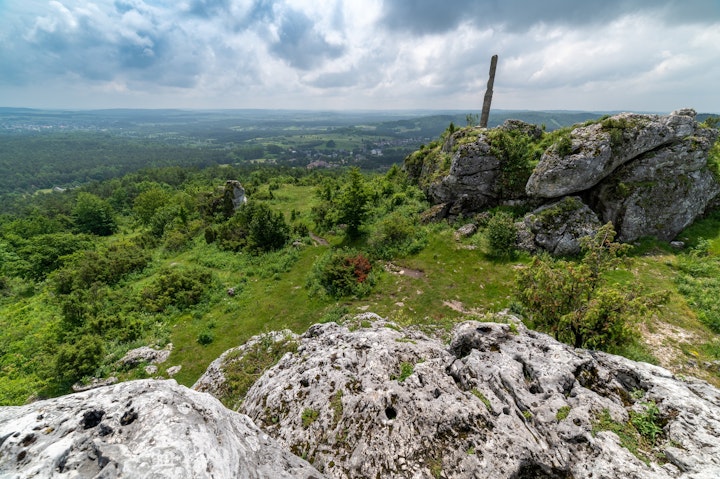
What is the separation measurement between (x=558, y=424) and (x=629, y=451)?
128 centimetres

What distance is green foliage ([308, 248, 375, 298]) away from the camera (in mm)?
22670

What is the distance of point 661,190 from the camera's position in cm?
2264

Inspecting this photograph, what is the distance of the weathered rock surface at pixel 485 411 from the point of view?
21.3 feet

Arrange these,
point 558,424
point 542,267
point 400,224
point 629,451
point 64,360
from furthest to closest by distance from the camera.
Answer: point 400,224 < point 64,360 < point 542,267 < point 558,424 < point 629,451

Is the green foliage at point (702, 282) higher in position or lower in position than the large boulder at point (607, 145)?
lower

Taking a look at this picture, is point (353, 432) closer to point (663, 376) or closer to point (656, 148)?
point (663, 376)

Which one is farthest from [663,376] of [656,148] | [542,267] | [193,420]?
[656,148]

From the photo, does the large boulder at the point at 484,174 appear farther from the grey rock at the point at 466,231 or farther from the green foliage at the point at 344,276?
the green foliage at the point at 344,276

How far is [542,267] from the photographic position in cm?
1251

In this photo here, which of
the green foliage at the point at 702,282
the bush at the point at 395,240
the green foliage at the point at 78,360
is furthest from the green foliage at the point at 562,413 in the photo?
the green foliage at the point at 78,360

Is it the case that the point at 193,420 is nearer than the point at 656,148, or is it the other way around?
the point at 193,420

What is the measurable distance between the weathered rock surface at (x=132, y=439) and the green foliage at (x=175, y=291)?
20065 millimetres

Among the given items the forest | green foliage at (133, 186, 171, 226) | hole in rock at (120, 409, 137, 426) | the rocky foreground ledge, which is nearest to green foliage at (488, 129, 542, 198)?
the forest

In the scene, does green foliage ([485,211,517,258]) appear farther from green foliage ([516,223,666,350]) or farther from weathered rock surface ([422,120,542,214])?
green foliage ([516,223,666,350])
